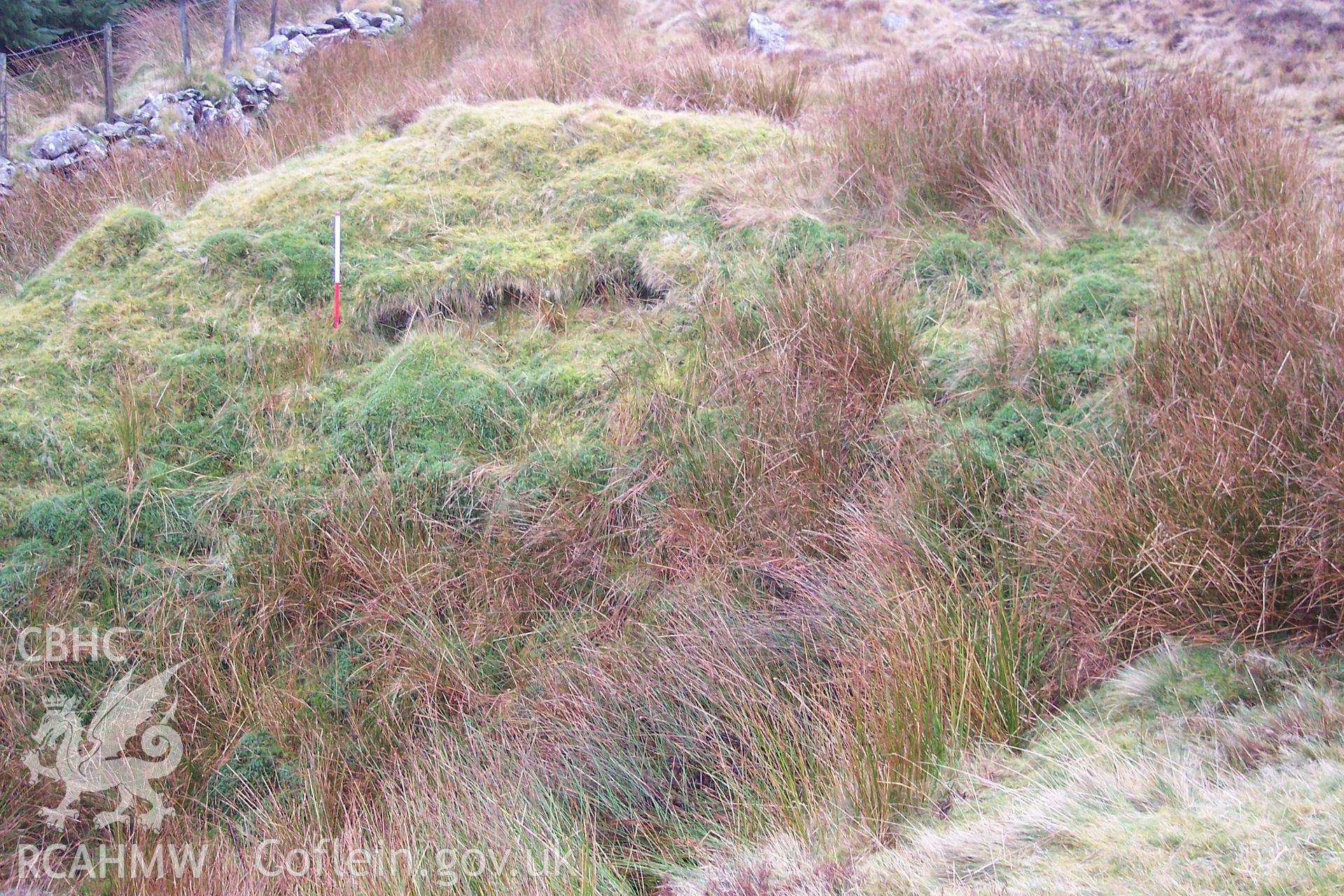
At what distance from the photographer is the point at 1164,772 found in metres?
2.17

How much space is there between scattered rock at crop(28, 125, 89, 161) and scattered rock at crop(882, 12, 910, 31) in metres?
9.01

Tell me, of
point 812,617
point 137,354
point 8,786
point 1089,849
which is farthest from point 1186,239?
point 8,786

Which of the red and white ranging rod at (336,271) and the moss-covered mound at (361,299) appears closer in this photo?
the moss-covered mound at (361,299)

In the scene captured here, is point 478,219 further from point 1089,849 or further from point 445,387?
point 1089,849

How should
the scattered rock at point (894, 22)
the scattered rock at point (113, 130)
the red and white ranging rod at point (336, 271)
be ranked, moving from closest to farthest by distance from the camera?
1. the red and white ranging rod at point (336, 271)
2. the scattered rock at point (113, 130)
3. the scattered rock at point (894, 22)

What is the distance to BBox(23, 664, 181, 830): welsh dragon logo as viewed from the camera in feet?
11.3

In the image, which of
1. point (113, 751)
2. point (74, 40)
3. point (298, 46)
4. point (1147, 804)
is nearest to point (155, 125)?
point (298, 46)

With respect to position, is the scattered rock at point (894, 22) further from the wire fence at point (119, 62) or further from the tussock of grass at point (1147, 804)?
the tussock of grass at point (1147, 804)

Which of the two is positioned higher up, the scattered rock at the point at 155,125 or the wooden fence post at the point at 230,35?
the wooden fence post at the point at 230,35

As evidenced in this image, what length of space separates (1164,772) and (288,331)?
4.73 metres

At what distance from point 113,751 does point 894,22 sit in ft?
35.4

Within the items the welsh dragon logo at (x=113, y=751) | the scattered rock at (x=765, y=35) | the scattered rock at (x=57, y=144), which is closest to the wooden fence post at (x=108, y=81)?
the scattered rock at (x=57, y=144)

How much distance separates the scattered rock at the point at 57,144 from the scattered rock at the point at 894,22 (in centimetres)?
901

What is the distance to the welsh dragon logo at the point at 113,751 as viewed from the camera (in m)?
3.44
